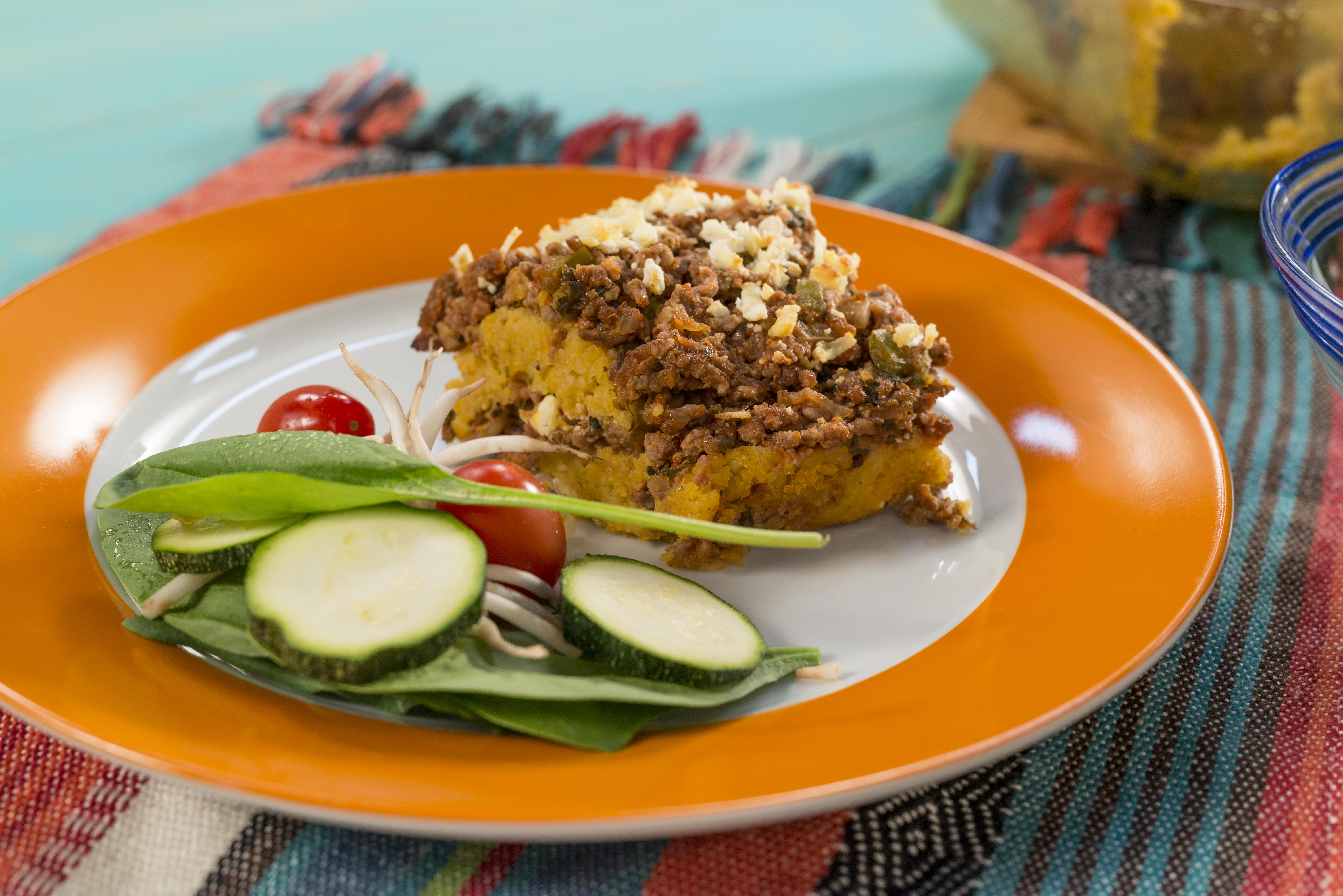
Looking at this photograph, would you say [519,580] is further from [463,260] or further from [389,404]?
[463,260]

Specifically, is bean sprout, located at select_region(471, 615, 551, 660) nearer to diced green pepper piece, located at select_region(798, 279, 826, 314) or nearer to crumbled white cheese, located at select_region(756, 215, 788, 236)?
diced green pepper piece, located at select_region(798, 279, 826, 314)

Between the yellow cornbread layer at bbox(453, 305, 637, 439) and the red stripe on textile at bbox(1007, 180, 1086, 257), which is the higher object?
the yellow cornbread layer at bbox(453, 305, 637, 439)

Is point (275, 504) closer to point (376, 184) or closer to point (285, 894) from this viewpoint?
point (285, 894)

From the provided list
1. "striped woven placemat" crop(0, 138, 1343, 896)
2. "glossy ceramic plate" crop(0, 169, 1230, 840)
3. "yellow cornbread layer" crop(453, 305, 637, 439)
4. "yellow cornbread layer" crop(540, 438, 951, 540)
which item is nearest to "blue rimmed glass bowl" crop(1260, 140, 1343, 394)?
"glossy ceramic plate" crop(0, 169, 1230, 840)

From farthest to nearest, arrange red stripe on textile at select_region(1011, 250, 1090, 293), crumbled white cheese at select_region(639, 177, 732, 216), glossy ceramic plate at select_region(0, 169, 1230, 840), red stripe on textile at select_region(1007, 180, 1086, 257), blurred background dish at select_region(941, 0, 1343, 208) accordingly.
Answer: red stripe on textile at select_region(1007, 180, 1086, 257), blurred background dish at select_region(941, 0, 1343, 208), red stripe on textile at select_region(1011, 250, 1090, 293), crumbled white cheese at select_region(639, 177, 732, 216), glossy ceramic plate at select_region(0, 169, 1230, 840)

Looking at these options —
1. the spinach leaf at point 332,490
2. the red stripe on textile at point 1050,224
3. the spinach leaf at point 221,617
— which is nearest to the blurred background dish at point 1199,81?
the red stripe on textile at point 1050,224

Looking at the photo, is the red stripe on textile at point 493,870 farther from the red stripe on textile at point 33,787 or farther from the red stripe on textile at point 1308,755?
the red stripe on textile at point 1308,755

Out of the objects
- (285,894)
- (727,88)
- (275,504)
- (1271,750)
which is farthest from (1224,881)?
(727,88)
